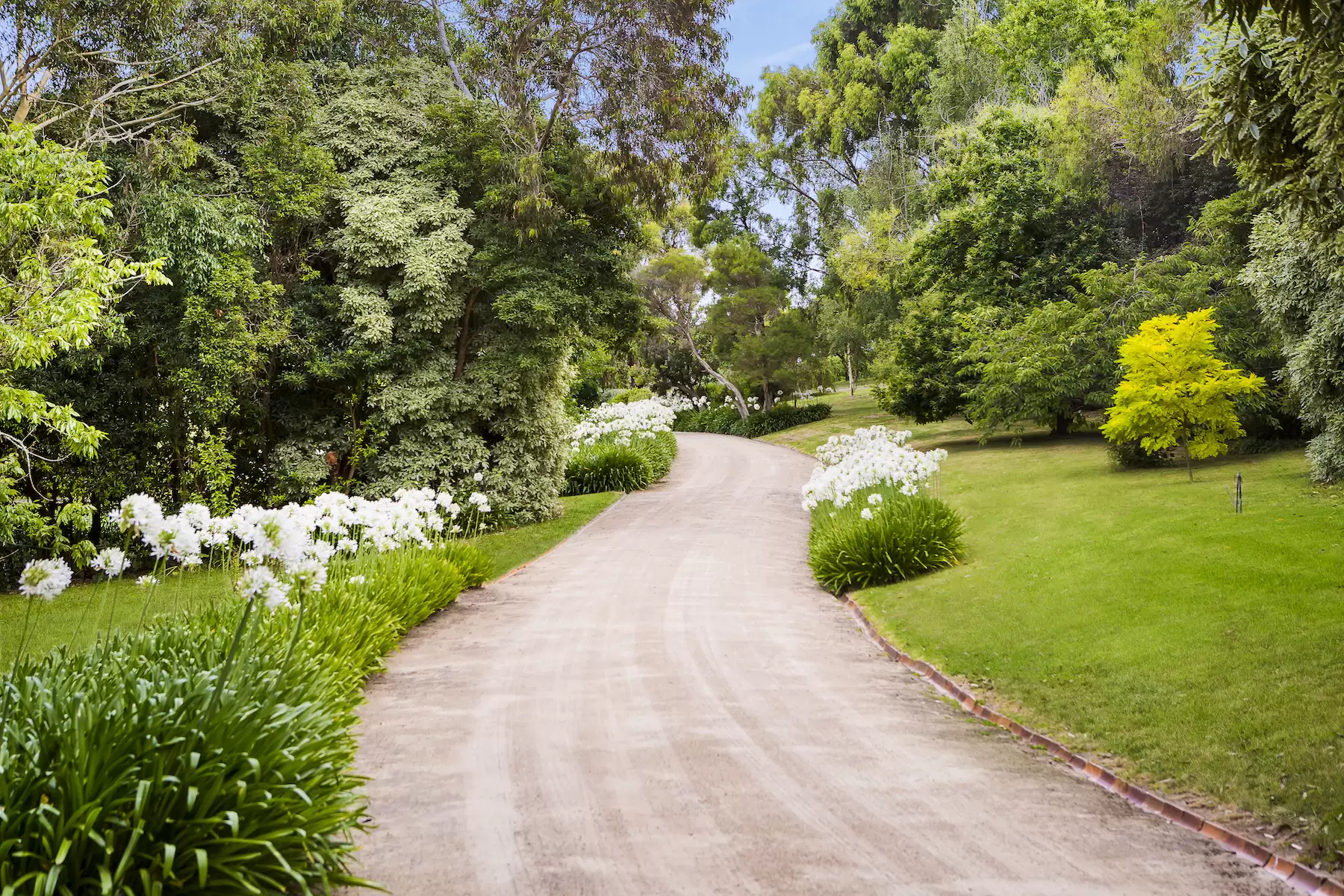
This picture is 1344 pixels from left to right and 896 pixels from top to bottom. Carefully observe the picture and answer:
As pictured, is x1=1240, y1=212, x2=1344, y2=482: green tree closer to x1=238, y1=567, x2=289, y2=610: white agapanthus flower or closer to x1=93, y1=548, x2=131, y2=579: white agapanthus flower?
x1=238, y1=567, x2=289, y2=610: white agapanthus flower

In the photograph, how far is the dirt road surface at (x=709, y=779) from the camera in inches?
199

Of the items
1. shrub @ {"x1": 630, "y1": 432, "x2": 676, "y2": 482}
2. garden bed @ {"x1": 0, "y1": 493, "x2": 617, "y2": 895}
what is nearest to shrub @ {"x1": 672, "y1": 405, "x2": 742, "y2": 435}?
shrub @ {"x1": 630, "y1": 432, "x2": 676, "y2": 482}

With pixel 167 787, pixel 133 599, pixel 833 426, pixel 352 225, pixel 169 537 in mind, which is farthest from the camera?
pixel 833 426

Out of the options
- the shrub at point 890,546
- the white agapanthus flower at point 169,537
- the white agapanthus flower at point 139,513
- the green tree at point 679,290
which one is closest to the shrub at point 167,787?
the white agapanthus flower at point 169,537

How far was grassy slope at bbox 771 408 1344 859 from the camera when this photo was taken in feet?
21.1

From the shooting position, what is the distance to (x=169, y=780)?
424cm

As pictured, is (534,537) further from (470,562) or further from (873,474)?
(873,474)

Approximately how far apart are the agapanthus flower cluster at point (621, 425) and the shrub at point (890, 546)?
12872mm

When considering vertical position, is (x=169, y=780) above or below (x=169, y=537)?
below

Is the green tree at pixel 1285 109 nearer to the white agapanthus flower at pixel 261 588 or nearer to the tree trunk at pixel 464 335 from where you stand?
the white agapanthus flower at pixel 261 588

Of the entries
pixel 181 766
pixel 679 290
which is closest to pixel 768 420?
pixel 679 290

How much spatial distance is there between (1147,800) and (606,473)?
19300 millimetres

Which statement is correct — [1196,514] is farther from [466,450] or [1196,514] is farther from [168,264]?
[168,264]

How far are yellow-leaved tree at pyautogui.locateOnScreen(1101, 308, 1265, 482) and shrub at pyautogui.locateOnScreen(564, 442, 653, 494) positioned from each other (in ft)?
40.2
